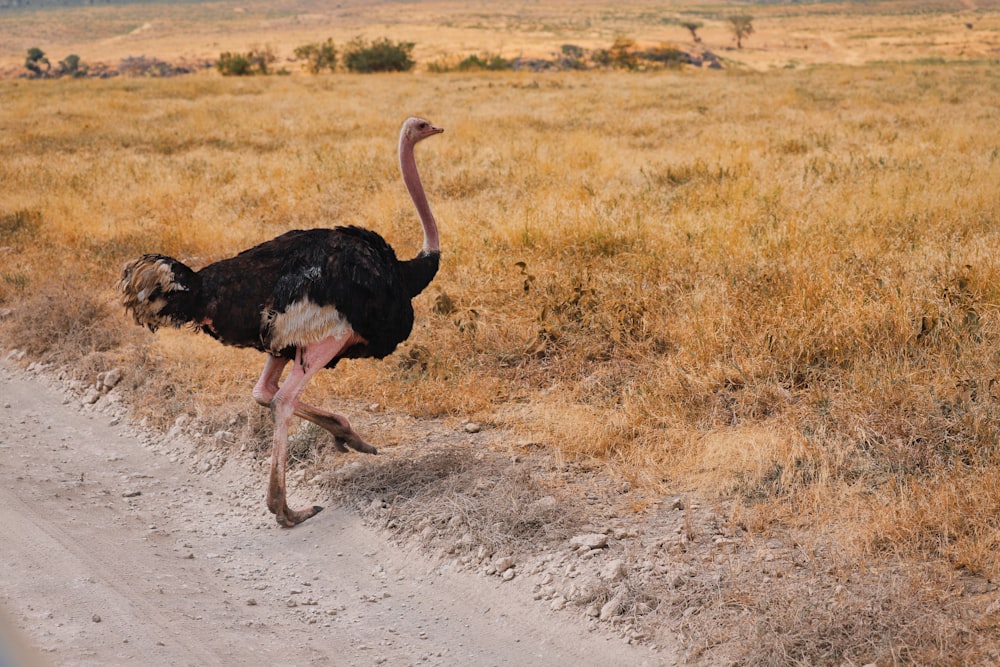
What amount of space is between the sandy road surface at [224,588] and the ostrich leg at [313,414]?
384 millimetres

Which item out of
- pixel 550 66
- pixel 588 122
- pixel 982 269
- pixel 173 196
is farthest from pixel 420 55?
pixel 982 269

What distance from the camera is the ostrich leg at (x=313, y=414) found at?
5254mm

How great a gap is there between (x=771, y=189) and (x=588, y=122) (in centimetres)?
765

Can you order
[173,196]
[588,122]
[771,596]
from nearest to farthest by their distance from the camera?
[771,596]
[173,196]
[588,122]

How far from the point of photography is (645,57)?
4444 centimetres

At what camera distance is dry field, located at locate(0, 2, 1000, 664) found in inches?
189

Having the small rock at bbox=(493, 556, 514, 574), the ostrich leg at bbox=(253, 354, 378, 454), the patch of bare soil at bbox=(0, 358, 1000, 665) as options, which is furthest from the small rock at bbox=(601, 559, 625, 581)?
the ostrich leg at bbox=(253, 354, 378, 454)

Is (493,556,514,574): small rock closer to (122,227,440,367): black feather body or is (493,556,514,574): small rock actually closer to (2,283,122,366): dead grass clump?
(122,227,440,367): black feather body

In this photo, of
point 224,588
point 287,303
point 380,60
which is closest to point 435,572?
point 224,588

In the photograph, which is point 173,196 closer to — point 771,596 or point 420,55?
point 771,596

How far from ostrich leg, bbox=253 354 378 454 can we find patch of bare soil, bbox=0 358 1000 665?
0.13 metres

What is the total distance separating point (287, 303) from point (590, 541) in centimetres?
182

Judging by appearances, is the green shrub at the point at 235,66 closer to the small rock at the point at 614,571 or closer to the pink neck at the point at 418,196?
the pink neck at the point at 418,196

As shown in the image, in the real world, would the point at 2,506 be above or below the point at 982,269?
below
